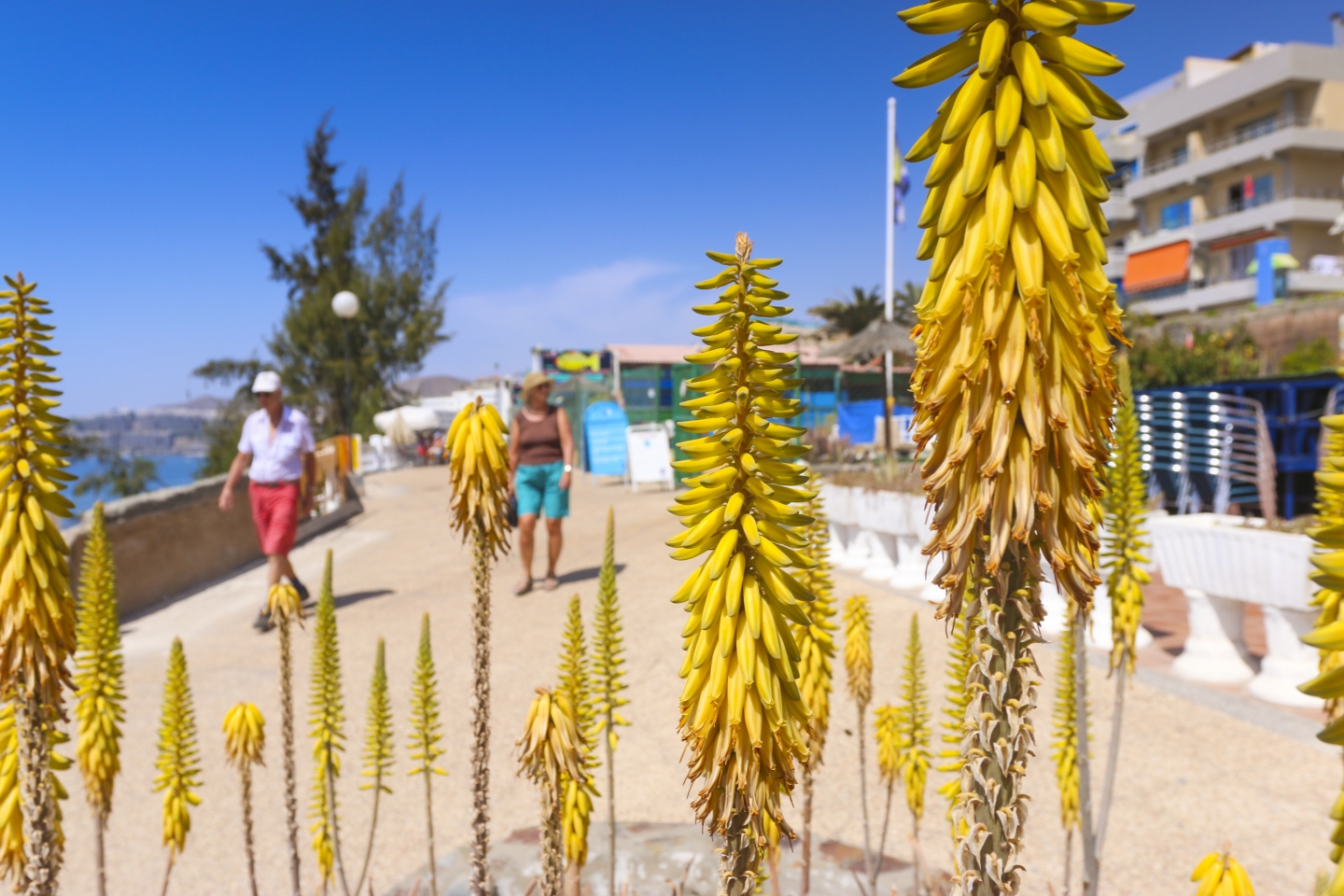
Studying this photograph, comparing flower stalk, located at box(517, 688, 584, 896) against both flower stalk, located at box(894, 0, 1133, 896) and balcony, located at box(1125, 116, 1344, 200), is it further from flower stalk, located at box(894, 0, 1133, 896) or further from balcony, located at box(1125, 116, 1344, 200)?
balcony, located at box(1125, 116, 1344, 200)

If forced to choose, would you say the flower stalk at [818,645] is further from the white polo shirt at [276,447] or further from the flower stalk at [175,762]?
the white polo shirt at [276,447]

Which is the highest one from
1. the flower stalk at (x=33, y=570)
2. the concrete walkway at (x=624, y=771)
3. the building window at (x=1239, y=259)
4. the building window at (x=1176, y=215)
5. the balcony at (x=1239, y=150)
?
the balcony at (x=1239, y=150)

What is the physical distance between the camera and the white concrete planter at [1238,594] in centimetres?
593

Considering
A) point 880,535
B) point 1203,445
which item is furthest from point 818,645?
point 1203,445

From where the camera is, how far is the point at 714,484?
1.36 metres

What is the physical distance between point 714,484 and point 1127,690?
245 inches

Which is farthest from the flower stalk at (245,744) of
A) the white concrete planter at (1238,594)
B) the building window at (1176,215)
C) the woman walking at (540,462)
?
the building window at (1176,215)

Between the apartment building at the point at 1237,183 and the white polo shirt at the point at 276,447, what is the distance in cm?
4459

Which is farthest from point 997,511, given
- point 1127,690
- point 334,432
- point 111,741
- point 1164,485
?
point 334,432

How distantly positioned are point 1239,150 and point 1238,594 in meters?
55.4

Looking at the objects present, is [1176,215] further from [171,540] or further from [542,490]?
[171,540]

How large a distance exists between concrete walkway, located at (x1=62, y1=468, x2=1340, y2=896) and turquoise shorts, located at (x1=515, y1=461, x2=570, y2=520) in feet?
3.23

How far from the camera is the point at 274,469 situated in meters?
8.72

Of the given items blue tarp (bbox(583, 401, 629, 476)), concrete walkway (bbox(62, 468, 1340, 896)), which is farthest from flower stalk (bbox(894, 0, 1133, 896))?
blue tarp (bbox(583, 401, 629, 476))
